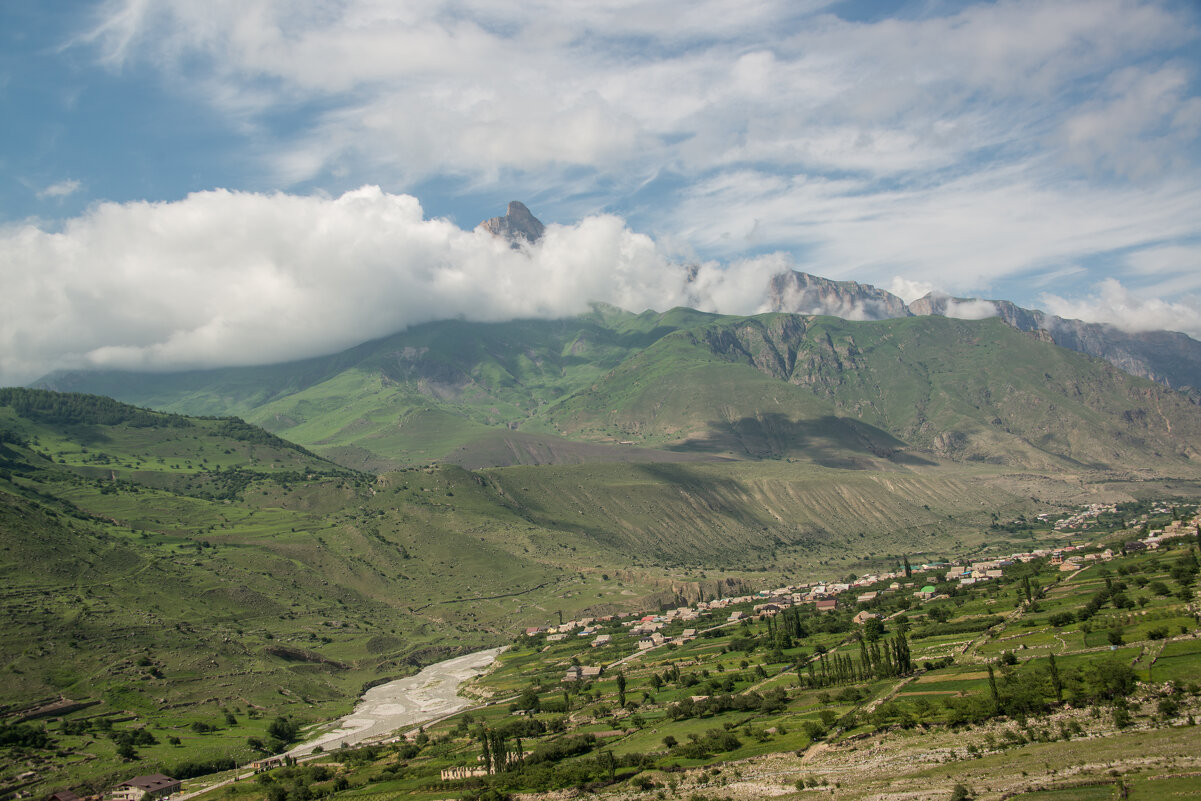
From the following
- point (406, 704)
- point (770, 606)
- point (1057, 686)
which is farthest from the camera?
point (770, 606)

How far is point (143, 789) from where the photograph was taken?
9550cm

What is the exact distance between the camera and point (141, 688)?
430 ft

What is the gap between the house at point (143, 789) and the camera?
94688 mm

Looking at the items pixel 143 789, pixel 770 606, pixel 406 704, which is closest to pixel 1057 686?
pixel 143 789

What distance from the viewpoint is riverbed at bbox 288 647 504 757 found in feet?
398

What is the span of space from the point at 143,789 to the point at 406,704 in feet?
166

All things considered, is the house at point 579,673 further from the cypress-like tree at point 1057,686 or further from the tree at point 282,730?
the cypress-like tree at point 1057,686

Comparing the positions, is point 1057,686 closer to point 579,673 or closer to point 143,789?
point 579,673

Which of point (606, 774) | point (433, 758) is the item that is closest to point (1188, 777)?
point (606, 774)

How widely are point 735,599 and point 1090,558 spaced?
7236 centimetres

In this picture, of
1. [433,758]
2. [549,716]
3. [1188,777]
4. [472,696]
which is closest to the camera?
[1188,777]

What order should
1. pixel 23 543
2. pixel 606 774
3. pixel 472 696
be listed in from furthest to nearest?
1. pixel 23 543
2. pixel 472 696
3. pixel 606 774

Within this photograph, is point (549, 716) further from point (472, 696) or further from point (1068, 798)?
point (1068, 798)

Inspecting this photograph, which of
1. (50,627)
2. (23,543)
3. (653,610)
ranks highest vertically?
(23,543)
